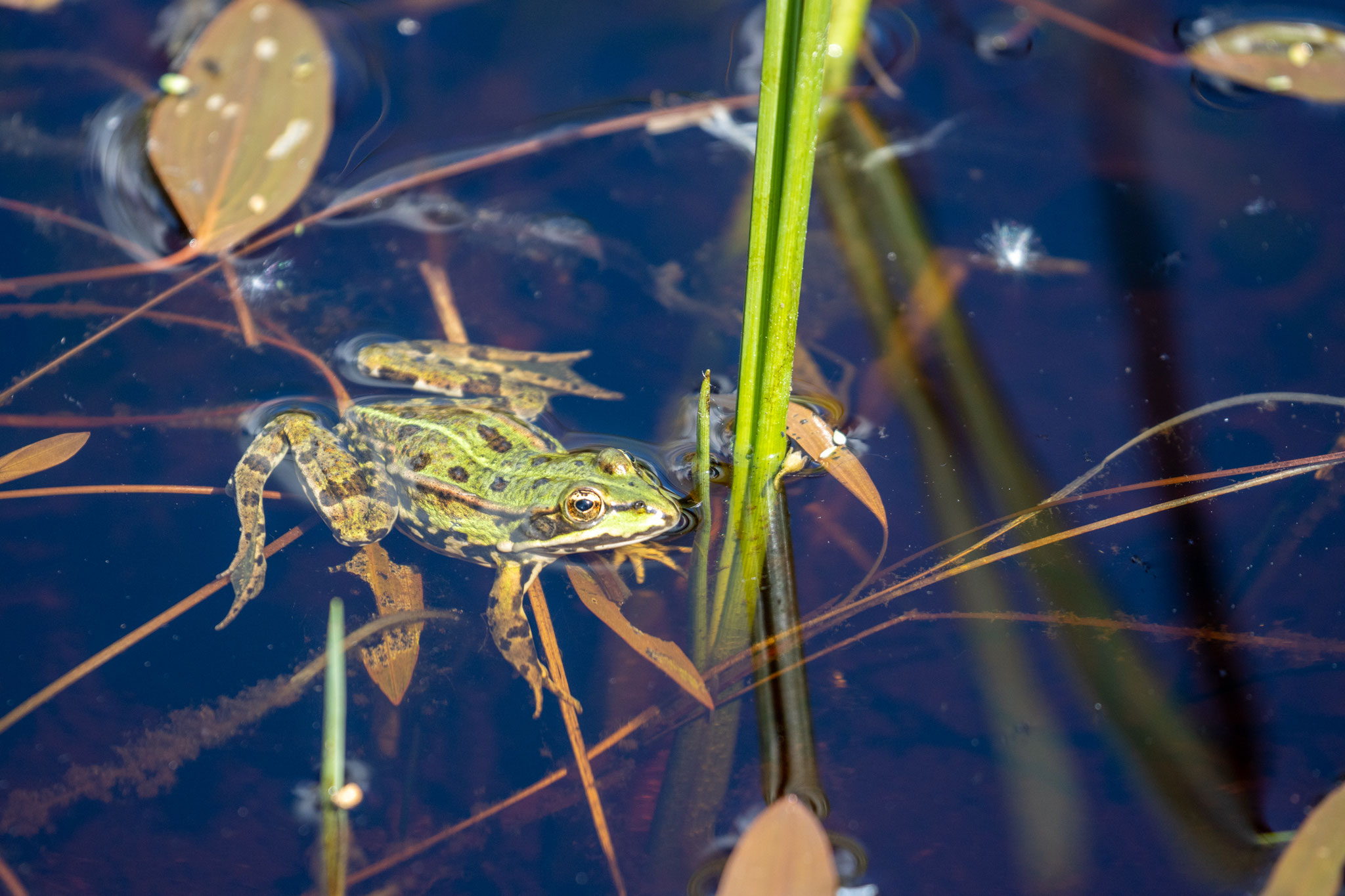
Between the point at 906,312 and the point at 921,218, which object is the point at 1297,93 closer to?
the point at 921,218

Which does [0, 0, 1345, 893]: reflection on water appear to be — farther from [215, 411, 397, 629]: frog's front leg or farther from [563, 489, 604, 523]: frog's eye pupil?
[563, 489, 604, 523]: frog's eye pupil

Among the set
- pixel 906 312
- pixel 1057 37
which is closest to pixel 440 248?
pixel 906 312

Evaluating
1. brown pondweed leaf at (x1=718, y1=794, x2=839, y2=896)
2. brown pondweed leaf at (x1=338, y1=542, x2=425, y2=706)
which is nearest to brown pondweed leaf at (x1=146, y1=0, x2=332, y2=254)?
brown pondweed leaf at (x1=338, y1=542, x2=425, y2=706)

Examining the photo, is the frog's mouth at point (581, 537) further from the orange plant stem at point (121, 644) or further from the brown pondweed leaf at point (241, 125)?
the brown pondweed leaf at point (241, 125)

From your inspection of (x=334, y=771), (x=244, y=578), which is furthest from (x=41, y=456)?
(x=334, y=771)

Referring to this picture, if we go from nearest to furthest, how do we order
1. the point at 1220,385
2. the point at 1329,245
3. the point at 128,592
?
the point at 128,592 < the point at 1220,385 < the point at 1329,245

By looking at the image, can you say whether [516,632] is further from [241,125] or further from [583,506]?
[241,125]
